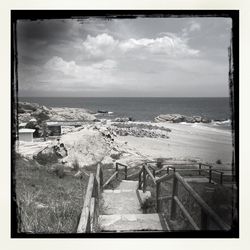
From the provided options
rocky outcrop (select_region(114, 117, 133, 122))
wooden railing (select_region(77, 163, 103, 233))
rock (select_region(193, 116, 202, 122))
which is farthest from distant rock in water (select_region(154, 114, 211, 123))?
wooden railing (select_region(77, 163, 103, 233))

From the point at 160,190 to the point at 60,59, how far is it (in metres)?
1.43

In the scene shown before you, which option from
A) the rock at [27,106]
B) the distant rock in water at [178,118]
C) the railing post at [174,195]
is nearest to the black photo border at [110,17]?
the rock at [27,106]

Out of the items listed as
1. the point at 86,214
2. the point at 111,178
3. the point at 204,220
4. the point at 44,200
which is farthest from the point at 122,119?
the point at 204,220

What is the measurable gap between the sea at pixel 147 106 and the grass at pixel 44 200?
613 mm

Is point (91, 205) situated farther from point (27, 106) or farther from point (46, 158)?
point (27, 106)

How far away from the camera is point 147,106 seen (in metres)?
3.51

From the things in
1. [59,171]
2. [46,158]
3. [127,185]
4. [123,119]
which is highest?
[123,119]

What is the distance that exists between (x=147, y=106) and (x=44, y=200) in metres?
1.21

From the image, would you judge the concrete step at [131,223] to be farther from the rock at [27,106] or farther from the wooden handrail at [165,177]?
the rock at [27,106]

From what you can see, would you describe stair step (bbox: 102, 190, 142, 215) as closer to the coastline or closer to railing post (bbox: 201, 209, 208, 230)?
the coastline

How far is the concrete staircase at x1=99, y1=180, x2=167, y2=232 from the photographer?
11.3ft

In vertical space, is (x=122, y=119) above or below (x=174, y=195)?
above
